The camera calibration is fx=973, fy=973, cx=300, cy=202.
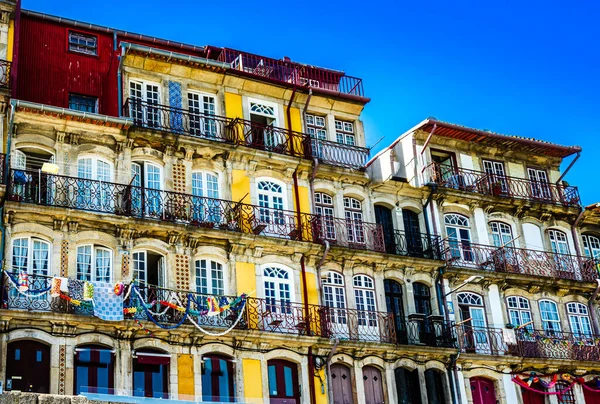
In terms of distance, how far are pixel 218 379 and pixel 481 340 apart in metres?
9.89

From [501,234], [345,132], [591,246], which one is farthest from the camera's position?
[591,246]

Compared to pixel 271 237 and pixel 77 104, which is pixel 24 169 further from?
pixel 271 237

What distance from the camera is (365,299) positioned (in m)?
31.5

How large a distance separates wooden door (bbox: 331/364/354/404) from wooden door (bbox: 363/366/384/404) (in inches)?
22.4

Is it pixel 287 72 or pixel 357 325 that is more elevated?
pixel 287 72

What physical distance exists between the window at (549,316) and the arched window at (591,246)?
3641 mm

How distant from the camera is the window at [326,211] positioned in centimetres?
3171

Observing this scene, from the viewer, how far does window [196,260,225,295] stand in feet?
93.5

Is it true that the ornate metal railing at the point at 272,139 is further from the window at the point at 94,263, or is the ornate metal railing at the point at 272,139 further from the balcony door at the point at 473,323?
the balcony door at the point at 473,323

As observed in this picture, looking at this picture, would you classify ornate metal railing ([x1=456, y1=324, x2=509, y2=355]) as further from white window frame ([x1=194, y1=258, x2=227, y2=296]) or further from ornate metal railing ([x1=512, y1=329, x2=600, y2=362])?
white window frame ([x1=194, y1=258, x2=227, y2=296])

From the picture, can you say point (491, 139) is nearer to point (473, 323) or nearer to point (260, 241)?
point (473, 323)

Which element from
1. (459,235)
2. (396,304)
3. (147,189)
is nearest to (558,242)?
(459,235)

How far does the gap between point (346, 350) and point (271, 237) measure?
4.14 metres

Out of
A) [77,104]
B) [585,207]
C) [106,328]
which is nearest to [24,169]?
[77,104]
